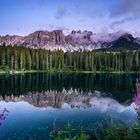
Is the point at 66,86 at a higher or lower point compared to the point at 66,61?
lower

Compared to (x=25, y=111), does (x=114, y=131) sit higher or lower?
higher

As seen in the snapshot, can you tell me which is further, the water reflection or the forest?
the forest

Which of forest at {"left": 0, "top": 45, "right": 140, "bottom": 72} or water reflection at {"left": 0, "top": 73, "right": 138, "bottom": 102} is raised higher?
forest at {"left": 0, "top": 45, "right": 140, "bottom": 72}

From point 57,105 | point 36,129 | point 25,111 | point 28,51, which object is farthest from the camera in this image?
point 28,51

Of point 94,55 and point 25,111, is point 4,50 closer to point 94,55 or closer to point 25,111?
point 94,55

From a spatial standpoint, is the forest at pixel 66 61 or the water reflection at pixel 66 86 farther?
the forest at pixel 66 61

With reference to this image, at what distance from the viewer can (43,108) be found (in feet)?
150

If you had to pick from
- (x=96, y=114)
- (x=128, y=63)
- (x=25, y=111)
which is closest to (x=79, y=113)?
(x=96, y=114)

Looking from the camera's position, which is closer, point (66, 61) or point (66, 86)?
point (66, 86)

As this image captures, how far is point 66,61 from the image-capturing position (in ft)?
550

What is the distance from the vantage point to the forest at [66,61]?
477 ft

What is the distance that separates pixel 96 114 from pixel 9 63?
10587cm

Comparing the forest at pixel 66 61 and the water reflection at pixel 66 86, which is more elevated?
the forest at pixel 66 61

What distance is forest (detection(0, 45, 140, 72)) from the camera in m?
146
